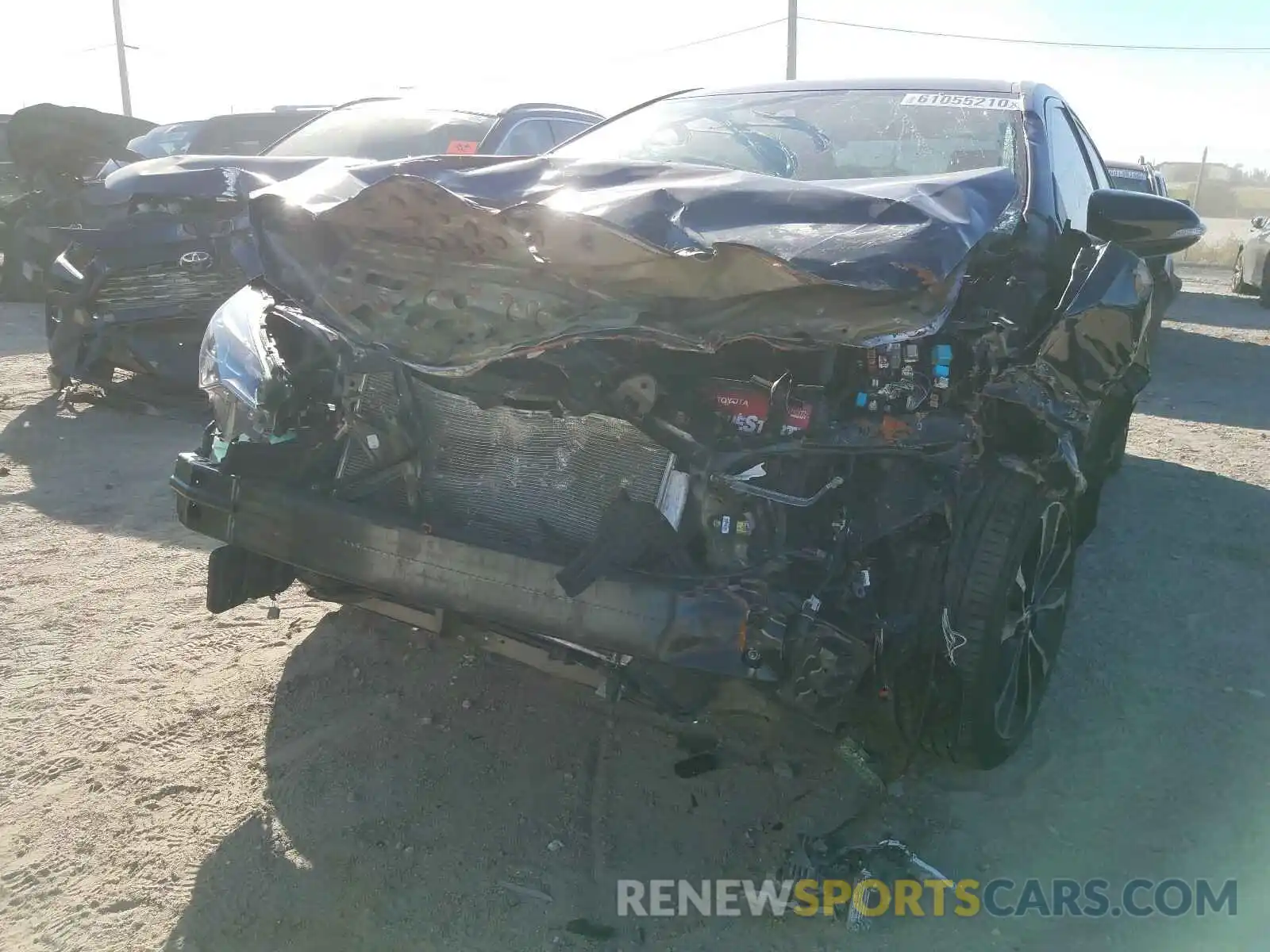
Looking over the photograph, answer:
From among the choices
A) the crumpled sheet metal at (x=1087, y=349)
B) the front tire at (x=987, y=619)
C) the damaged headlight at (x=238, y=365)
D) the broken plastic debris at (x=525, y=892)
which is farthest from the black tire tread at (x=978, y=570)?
the damaged headlight at (x=238, y=365)

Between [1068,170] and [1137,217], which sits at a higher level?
[1068,170]

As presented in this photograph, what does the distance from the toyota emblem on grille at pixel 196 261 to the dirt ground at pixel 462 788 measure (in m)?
2.10

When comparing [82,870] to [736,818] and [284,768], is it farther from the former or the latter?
[736,818]

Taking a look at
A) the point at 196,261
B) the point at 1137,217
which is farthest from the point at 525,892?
the point at 196,261

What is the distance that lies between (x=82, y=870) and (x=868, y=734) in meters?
1.88

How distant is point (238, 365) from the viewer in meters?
2.90

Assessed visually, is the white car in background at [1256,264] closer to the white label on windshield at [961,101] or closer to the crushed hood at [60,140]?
the white label on windshield at [961,101]

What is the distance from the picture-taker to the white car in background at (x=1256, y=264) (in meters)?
14.9

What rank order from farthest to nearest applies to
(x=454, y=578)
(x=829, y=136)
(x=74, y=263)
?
(x=74, y=263), (x=829, y=136), (x=454, y=578)

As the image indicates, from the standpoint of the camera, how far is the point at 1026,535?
2.61 m

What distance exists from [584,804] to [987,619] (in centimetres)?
113

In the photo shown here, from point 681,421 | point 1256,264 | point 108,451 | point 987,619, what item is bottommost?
point 1256,264

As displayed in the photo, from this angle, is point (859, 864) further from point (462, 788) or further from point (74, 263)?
point (74, 263)

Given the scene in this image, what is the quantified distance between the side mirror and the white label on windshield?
445 mm
